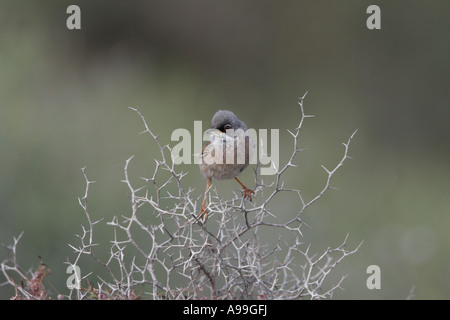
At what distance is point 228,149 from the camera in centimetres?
331

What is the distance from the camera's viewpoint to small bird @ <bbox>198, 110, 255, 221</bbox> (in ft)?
10.7

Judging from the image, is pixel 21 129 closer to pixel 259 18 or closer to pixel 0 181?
pixel 0 181

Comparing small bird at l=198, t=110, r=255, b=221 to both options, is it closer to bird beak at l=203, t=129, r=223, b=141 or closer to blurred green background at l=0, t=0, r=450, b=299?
bird beak at l=203, t=129, r=223, b=141

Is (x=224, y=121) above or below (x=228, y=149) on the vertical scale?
above

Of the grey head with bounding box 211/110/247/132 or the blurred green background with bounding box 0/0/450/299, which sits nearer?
the grey head with bounding box 211/110/247/132

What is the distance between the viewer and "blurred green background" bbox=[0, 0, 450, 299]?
16.9 ft

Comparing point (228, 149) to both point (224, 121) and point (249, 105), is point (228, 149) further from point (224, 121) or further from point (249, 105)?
point (249, 105)

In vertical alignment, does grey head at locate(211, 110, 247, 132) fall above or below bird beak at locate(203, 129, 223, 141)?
A: above

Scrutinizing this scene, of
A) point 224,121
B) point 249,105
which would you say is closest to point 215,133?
point 224,121

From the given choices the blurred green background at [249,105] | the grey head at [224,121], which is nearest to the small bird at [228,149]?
the grey head at [224,121]

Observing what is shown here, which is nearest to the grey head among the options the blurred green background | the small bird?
the small bird

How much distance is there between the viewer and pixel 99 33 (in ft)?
28.6

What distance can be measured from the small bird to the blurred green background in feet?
5.96

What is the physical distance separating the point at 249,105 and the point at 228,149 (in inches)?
202
